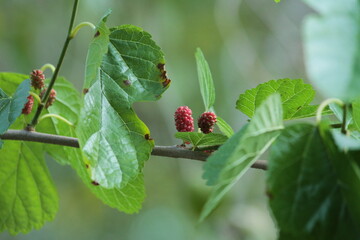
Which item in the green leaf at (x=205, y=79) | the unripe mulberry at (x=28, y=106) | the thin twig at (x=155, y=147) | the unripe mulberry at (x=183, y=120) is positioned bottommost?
the unripe mulberry at (x=28, y=106)

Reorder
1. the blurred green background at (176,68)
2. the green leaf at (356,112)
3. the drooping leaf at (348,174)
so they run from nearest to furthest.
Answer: the drooping leaf at (348,174) → the green leaf at (356,112) → the blurred green background at (176,68)

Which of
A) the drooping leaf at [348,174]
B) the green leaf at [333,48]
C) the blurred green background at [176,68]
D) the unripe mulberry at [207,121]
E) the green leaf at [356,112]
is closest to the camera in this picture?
the green leaf at [333,48]

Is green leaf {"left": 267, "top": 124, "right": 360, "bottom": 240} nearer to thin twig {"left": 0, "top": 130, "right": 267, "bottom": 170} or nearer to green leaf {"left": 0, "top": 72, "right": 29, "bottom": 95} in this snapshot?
thin twig {"left": 0, "top": 130, "right": 267, "bottom": 170}

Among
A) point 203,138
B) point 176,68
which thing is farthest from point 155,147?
point 176,68

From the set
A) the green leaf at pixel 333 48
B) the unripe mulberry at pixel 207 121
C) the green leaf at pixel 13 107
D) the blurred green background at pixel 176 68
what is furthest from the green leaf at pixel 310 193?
the blurred green background at pixel 176 68

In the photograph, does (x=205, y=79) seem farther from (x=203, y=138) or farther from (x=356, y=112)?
(x=356, y=112)

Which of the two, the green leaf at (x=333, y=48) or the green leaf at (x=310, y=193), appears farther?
the green leaf at (x=310, y=193)

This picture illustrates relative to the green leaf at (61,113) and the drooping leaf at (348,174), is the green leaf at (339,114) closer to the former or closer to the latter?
the drooping leaf at (348,174)
